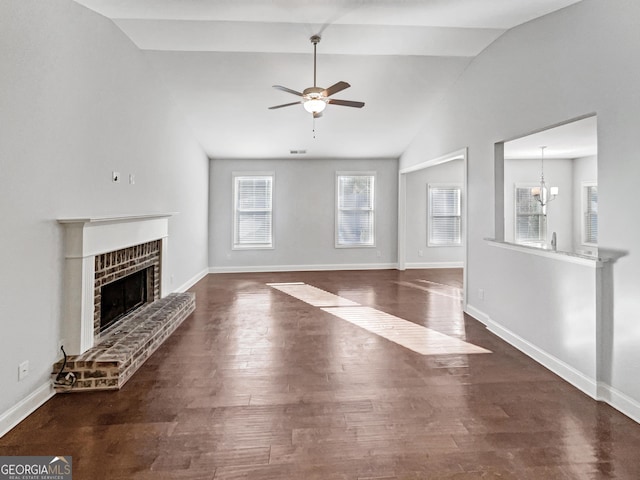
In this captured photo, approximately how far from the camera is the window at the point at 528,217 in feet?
26.6

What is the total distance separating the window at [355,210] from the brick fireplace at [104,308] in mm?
4805

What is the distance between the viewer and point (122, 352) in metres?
2.81

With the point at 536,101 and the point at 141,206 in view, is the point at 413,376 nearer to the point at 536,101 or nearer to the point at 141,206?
the point at 536,101

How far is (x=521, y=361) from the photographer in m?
3.18

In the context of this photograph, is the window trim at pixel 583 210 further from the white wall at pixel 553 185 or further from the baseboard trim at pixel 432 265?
the baseboard trim at pixel 432 265

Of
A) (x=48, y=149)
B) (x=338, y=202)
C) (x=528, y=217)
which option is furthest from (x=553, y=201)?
(x=48, y=149)

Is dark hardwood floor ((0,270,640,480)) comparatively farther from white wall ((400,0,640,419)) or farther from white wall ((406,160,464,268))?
white wall ((406,160,464,268))

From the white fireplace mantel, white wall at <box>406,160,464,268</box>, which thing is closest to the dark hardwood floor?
the white fireplace mantel

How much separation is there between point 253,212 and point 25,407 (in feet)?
19.9

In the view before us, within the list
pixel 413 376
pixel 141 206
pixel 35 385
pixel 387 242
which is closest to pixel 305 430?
pixel 413 376

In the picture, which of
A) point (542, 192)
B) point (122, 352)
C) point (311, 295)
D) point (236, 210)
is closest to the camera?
point (122, 352)

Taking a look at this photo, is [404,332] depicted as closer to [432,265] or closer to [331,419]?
[331,419]

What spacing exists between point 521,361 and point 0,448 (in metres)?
3.92

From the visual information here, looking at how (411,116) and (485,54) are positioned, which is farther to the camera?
(411,116)
